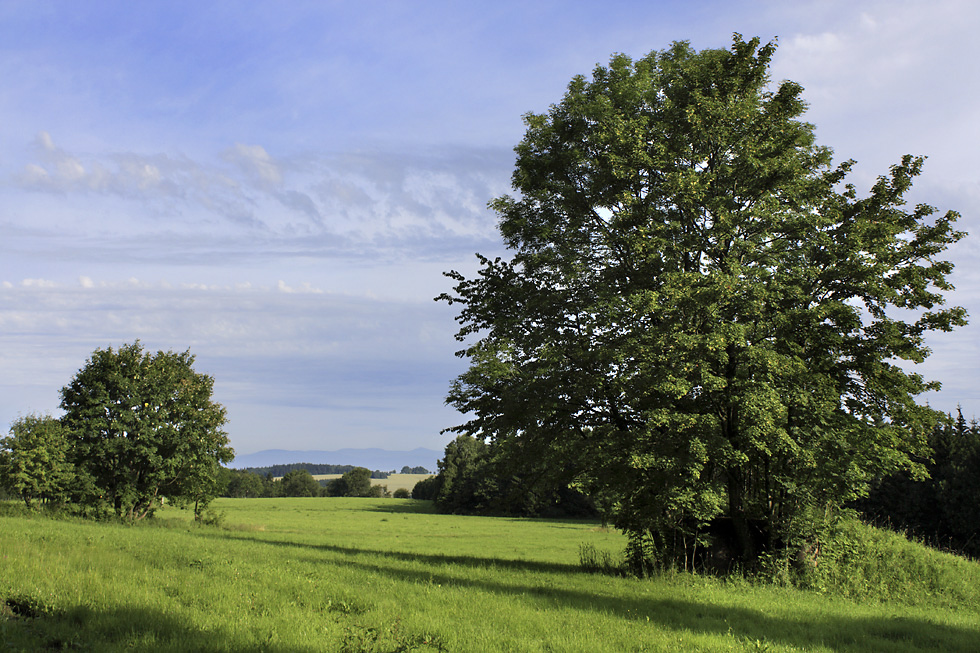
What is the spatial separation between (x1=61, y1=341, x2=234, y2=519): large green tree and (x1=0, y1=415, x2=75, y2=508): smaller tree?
2.92 feet

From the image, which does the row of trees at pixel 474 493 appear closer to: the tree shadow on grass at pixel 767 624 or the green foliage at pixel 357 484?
the green foliage at pixel 357 484

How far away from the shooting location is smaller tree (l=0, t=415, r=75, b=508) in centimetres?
3528

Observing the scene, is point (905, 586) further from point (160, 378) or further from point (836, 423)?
point (160, 378)

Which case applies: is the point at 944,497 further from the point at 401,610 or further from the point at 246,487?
the point at 246,487

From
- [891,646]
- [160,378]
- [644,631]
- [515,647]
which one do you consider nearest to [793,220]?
[891,646]

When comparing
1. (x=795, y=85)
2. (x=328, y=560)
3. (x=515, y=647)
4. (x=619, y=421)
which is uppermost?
(x=795, y=85)

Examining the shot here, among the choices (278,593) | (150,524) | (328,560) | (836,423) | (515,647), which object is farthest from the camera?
(150,524)

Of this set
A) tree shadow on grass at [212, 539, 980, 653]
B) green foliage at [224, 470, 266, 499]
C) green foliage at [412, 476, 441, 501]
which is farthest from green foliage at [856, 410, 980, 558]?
green foliage at [224, 470, 266, 499]

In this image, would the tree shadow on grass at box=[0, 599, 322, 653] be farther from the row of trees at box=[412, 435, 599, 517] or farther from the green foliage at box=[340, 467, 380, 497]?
the green foliage at box=[340, 467, 380, 497]

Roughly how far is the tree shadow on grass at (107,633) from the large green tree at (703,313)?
918cm

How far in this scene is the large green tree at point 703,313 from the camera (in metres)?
14.6

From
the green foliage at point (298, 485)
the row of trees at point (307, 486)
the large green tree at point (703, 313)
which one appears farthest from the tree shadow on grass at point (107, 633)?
the green foliage at point (298, 485)

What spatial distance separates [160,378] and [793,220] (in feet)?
122

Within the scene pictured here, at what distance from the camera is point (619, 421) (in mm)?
16844
